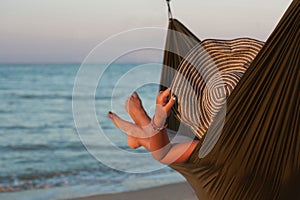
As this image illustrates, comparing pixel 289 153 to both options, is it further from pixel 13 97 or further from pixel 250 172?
pixel 13 97

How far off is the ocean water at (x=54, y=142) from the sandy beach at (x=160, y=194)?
313mm

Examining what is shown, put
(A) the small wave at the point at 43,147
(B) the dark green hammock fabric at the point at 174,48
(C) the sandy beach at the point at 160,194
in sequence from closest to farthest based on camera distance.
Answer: (B) the dark green hammock fabric at the point at 174,48 < (C) the sandy beach at the point at 160,194 < (A) the small wave at the point at 43,147

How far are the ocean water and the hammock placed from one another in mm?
410

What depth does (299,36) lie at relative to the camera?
5.24ft

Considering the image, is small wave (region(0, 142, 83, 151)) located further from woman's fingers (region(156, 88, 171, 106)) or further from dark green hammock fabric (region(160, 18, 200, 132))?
woman's fingers (region(156, 88, 171, 106))

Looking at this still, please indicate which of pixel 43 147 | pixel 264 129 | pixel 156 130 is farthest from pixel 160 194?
pixel 43 147

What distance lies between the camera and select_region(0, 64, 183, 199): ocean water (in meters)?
5.28

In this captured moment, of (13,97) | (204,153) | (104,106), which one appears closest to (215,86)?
(204,153)

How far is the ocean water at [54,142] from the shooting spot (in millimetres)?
5277

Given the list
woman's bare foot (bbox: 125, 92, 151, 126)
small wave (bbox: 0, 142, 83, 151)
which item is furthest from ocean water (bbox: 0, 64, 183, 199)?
woman's bare foot (bbox: 125, 92, 151, 126)

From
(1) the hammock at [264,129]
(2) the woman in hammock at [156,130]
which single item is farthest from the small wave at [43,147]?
(1) the hammock at [264,129]

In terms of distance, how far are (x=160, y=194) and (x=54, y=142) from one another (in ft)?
13.0

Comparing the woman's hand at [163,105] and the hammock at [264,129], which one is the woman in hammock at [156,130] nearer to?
the woman's hand at [163,105]

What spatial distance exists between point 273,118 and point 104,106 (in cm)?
838
